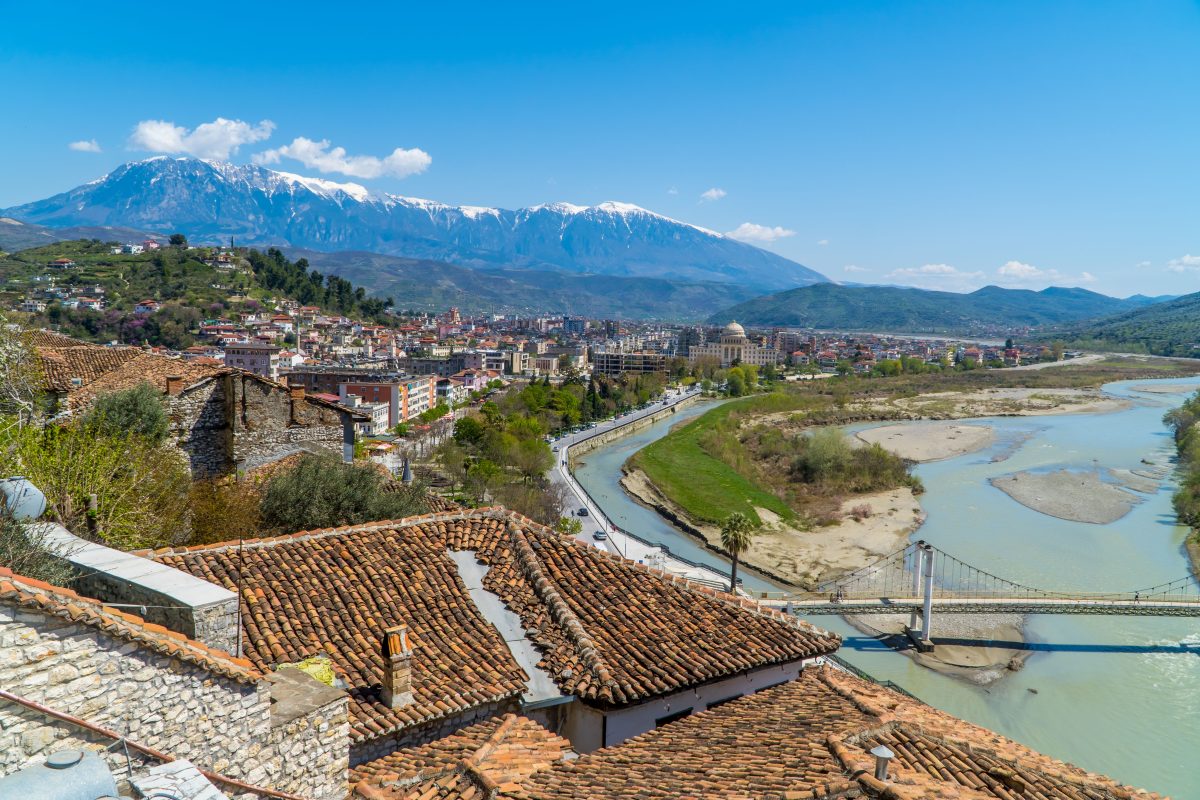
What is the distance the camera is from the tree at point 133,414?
12586 mm

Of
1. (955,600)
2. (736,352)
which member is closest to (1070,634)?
(955,600)

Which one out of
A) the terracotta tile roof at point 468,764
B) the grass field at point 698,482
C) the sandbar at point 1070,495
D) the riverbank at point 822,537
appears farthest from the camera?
the grass field at point 698,482

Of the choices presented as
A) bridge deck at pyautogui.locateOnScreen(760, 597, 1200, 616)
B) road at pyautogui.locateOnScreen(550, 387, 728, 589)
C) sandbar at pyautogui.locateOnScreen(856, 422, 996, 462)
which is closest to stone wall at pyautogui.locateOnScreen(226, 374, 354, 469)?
road at pyautogui.locateOnScreen(550, 387, 728, 589)

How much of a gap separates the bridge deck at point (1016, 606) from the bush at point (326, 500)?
12.1 metres

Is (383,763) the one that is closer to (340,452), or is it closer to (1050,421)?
(340,452)

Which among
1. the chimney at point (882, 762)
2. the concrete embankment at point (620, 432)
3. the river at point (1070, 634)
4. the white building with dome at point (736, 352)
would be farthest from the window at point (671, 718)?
the white building with dome at point (736, 352)

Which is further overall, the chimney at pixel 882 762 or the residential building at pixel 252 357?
the residential building at pixel 252 357

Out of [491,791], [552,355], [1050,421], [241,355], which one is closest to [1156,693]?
[491,791]

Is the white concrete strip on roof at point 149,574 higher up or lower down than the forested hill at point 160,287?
lower down

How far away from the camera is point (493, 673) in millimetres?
6219

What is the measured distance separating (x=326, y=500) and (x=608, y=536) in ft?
58.4

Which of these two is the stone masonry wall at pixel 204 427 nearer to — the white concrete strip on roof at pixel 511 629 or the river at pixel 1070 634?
the white concrete strip on roof at pixel 511 629

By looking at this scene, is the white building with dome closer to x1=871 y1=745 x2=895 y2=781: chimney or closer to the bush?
the bush

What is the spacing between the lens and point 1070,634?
22438 mm
